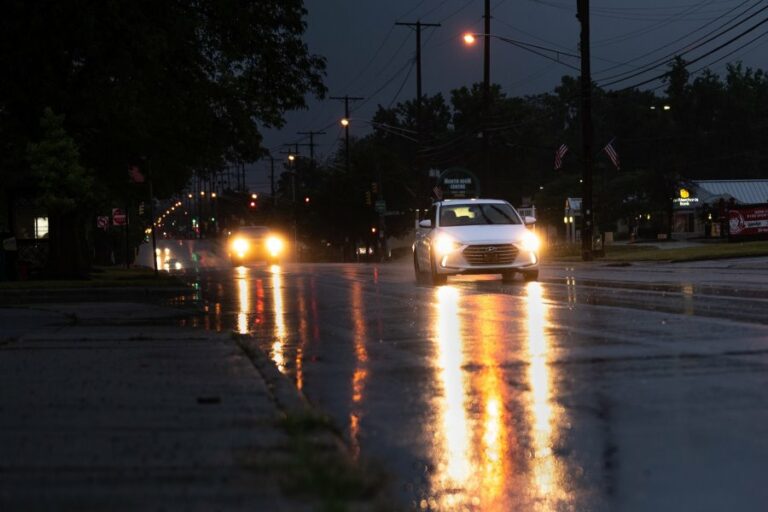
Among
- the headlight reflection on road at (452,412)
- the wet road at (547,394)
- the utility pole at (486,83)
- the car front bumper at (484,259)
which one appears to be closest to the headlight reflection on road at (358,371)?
the wet road at (547,394)

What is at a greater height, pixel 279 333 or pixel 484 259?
pixel 484 259

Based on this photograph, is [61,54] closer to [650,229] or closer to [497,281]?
[497,281]

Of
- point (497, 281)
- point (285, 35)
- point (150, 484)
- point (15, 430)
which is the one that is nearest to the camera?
point (150, 484)

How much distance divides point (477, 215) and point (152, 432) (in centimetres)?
1676

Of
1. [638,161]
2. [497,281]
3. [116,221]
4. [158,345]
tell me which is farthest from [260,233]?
[638,161]

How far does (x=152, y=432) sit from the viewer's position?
6.09 meters

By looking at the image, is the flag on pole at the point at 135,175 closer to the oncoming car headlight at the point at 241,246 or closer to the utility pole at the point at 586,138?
the utility pole at the point at 586,138

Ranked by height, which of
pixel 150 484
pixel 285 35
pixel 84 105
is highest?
pixel 285 35

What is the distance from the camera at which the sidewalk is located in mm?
4695

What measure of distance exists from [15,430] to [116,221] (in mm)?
43780

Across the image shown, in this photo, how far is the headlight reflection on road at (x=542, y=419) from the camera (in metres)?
5.27

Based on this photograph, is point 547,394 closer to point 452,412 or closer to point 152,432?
point 452,412

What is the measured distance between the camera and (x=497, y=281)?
2225 cm

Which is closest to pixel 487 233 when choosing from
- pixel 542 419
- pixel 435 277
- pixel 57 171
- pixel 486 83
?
pixel 435 277
